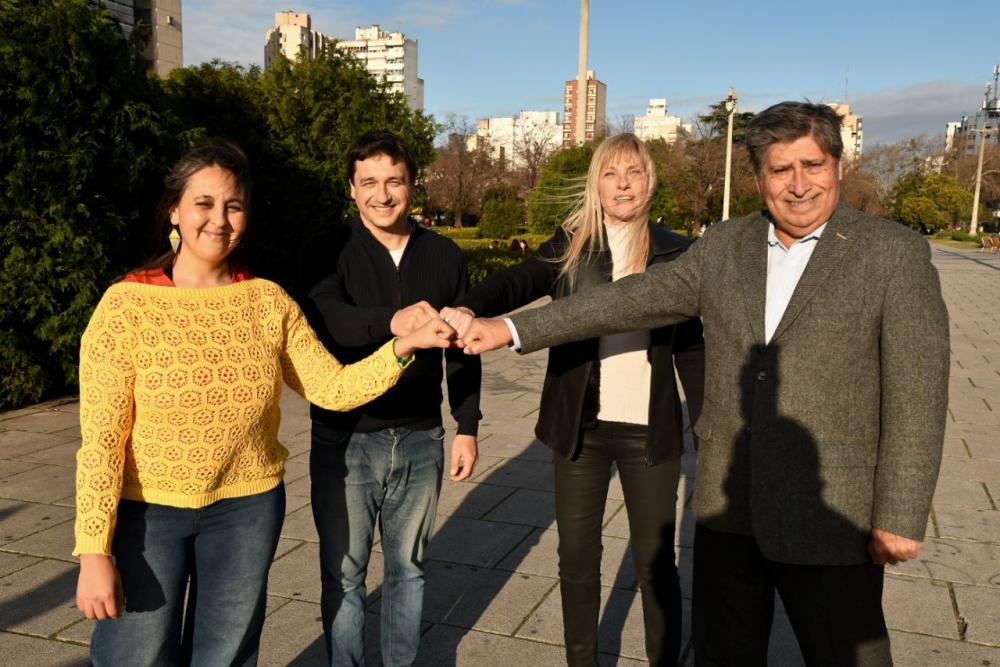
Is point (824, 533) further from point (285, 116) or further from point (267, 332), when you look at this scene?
point (285, 116)

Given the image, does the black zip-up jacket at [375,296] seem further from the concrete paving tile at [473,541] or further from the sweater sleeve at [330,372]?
the concrete paving tile at [473,541]

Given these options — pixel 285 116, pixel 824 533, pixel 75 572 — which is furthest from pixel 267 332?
pixel 285 116

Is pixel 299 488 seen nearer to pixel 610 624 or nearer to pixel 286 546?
pixel 286 546

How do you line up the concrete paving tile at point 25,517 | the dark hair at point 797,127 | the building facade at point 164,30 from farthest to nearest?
the building facade at point 164,30 < the concrete paving tile at point 25,517 < the dark hair at point 797,127

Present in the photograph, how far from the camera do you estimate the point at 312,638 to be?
348cm

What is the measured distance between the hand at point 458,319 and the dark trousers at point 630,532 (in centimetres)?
68

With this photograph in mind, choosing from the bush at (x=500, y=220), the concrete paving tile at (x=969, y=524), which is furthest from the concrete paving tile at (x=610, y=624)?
the bush at (x=500, y=220)

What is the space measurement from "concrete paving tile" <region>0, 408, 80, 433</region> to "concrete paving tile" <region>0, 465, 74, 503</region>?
1185 mm

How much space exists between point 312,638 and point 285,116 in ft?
32.8

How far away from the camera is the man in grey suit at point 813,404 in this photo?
1972 millimetres

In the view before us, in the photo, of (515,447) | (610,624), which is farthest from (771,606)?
(515,447)

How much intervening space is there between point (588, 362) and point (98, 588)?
1668mm

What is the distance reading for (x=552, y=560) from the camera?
4375 mm

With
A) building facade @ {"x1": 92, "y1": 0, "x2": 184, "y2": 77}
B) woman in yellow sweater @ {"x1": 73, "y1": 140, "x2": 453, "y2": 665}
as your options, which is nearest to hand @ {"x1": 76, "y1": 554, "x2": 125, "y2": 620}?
woman in yellow sweater @ {"x1": 73, "y1": 140, "x2": 453, "y2": 665}
